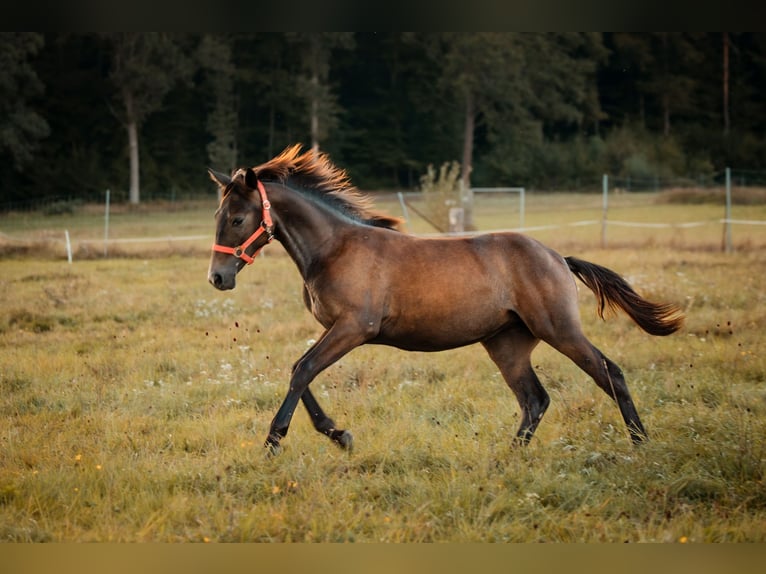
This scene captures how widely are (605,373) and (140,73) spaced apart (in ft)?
100

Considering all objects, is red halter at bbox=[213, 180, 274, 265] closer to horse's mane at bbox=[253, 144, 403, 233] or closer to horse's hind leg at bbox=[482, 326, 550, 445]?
horse's mane at bbox=[253, 144, 403, 233]

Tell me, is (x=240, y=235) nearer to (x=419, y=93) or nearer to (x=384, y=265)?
(x=384, y=265)

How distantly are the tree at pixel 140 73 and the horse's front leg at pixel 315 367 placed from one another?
28.3m

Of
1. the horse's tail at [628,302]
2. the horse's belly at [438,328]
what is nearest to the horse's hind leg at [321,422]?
the horse's belly at [438,328]

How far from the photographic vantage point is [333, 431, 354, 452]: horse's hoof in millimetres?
5055

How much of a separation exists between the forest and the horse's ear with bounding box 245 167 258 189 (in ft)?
90.2

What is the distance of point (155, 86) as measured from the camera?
32.8 metres

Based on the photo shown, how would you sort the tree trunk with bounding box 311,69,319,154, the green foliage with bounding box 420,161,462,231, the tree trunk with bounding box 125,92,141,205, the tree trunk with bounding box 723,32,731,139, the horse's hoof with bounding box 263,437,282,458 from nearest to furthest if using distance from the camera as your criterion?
the horse's hoof with bounding box 263,437,282,458 → the green foliage with bounding box 420,161,462,231 → the tree trunk with bounding box 125,92,141,205 → the tree trunk with bounding box 311,69,319,154 → the tree trunk with bounding box 723,32,731,139

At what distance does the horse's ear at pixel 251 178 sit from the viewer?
5066mm

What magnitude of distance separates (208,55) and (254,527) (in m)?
33.2

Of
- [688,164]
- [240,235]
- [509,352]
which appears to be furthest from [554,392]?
[688,164]

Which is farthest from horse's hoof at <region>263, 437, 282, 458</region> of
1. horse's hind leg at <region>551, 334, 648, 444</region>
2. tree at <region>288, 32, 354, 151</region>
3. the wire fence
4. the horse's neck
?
tree at <region>288, 32, 354, 151</region>

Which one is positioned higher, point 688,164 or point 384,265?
point 688,164
